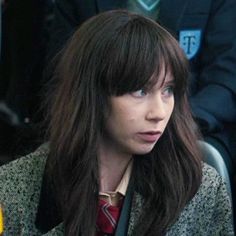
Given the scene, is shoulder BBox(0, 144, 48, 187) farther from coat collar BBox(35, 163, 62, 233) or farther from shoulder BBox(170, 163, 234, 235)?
shoulder BBox(170, 163, 234, 235)

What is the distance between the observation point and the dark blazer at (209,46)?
2.34 meters

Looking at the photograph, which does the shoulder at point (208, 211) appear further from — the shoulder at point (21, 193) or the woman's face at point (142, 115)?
the shoulder at point (21, 193)

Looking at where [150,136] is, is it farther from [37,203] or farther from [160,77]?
[37,203]

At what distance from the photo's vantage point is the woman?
1636mm

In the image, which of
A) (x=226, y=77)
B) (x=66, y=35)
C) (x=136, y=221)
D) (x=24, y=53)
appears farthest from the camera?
(x=24, y=53)

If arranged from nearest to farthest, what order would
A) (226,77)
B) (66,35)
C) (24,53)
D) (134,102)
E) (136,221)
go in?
(134,102) → (136,221) → (226,77) → (66,35) → (24,53)

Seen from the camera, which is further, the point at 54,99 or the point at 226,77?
the point at 226,77

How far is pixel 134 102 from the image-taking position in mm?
1635

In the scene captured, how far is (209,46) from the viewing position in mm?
2457

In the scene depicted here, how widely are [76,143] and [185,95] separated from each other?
0.95ft

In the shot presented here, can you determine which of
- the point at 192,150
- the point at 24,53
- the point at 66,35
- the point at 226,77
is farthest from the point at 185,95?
the point at 24,53

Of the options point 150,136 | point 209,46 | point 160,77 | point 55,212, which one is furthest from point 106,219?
point 209,46

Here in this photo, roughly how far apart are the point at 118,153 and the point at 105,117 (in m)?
0.13

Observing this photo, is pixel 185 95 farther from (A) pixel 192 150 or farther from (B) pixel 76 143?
(B) pixel 76 143
